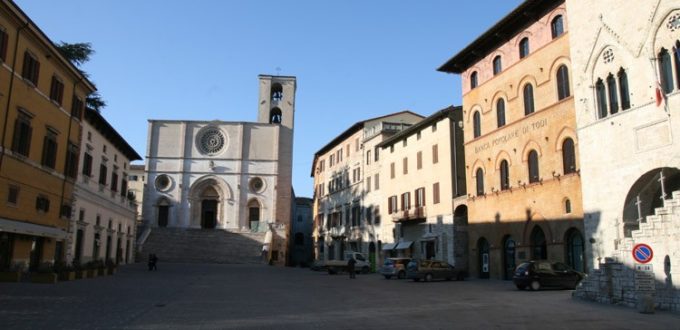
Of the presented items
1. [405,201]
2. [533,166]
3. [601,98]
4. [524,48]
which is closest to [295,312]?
[601,98]

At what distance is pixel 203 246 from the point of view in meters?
54.9

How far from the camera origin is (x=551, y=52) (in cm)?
2653

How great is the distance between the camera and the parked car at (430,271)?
29875mm

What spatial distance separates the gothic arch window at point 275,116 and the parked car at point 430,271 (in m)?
41.9

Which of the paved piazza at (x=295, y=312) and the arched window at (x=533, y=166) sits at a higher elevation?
the arched window at (x=533, y=166)

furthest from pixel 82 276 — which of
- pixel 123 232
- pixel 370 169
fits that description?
pixel 370 169

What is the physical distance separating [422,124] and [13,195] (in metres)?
26.3

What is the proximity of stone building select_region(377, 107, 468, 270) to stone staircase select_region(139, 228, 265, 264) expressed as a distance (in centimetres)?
1569

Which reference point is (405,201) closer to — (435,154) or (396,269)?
(435,154)

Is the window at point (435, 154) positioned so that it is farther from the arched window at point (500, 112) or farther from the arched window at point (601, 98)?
the arched window at point (601, 98)

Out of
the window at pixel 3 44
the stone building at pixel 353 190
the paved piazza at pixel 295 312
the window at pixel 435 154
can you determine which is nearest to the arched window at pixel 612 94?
the paved piazza at pixel 295 312

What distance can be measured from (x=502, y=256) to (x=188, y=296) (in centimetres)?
1831

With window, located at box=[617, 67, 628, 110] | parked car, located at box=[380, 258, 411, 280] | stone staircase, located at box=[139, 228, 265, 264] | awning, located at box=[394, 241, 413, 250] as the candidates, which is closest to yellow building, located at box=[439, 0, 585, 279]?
window, located at box=[617, 67, 628, 110]

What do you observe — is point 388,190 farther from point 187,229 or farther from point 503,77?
point 187,229
